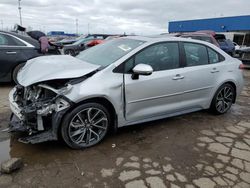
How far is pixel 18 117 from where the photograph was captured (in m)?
3.42

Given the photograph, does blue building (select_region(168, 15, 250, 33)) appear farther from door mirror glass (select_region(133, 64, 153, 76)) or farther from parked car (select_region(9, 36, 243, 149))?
door mirror glass (select_region(133, 64, 153, 76))

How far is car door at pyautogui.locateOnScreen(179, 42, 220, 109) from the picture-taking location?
4.41m

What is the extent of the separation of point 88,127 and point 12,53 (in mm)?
4298

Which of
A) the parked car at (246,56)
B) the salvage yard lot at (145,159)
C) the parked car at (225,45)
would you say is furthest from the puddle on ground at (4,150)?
the parked car at (225,45)

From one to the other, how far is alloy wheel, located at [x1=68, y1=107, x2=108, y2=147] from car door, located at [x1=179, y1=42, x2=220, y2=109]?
159cm

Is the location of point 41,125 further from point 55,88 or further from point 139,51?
point 139,51

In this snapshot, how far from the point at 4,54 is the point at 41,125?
13.9 feet

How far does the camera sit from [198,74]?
4.50 meters

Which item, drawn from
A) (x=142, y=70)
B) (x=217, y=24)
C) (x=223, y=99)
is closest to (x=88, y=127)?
(x=142, y=70)

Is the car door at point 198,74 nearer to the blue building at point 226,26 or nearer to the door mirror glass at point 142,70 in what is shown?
the door mirror glass at point 142,70

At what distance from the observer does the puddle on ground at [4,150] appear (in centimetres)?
331

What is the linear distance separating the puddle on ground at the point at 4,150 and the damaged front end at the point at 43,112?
0.99 feet

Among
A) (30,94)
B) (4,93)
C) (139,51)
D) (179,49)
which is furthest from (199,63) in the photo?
(4,93)

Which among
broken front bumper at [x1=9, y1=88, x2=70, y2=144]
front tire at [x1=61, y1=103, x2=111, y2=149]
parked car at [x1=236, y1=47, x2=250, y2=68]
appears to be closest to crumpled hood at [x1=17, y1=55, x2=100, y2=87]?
broken front bumper at [x1=9, y1=88, x2=70, y2=144]
